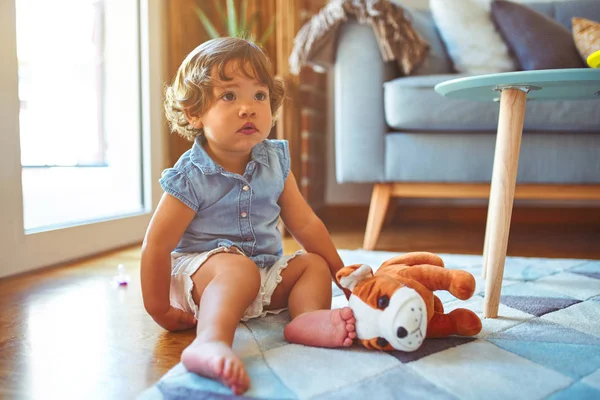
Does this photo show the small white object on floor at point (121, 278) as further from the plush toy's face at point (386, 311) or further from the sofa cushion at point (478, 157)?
the sofa cushion at point (478, 157)

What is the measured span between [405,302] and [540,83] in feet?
1.39

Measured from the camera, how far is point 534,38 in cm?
165

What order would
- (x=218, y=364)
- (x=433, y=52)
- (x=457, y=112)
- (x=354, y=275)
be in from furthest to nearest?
(x=433, y=52) → (x=457, y=112) → (x=354, y=275) → (x=218, y=364)

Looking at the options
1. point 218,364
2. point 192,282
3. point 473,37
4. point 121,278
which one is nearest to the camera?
point 218,364

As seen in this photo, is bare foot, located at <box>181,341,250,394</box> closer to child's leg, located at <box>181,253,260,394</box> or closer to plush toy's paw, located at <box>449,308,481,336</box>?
child's leg, located at <box>181,253,260,394</box>

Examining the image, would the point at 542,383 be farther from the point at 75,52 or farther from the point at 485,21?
the point at 75,52

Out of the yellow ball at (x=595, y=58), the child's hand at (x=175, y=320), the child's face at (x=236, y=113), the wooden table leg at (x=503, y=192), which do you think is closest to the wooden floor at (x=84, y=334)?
the child's hand at (x=175, y=320)

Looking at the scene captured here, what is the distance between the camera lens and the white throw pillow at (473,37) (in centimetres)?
174

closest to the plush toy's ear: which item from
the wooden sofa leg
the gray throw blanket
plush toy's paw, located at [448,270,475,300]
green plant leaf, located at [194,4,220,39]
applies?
plush toy's paw, located at [448,270,475,300]

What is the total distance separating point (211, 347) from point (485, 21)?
5.05 ft

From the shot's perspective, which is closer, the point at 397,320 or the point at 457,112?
the point at 397,320

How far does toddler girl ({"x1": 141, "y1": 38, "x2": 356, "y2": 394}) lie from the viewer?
74cm

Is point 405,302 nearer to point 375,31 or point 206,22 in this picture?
point 375,31

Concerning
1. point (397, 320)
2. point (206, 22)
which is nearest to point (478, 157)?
point (397, 320)
